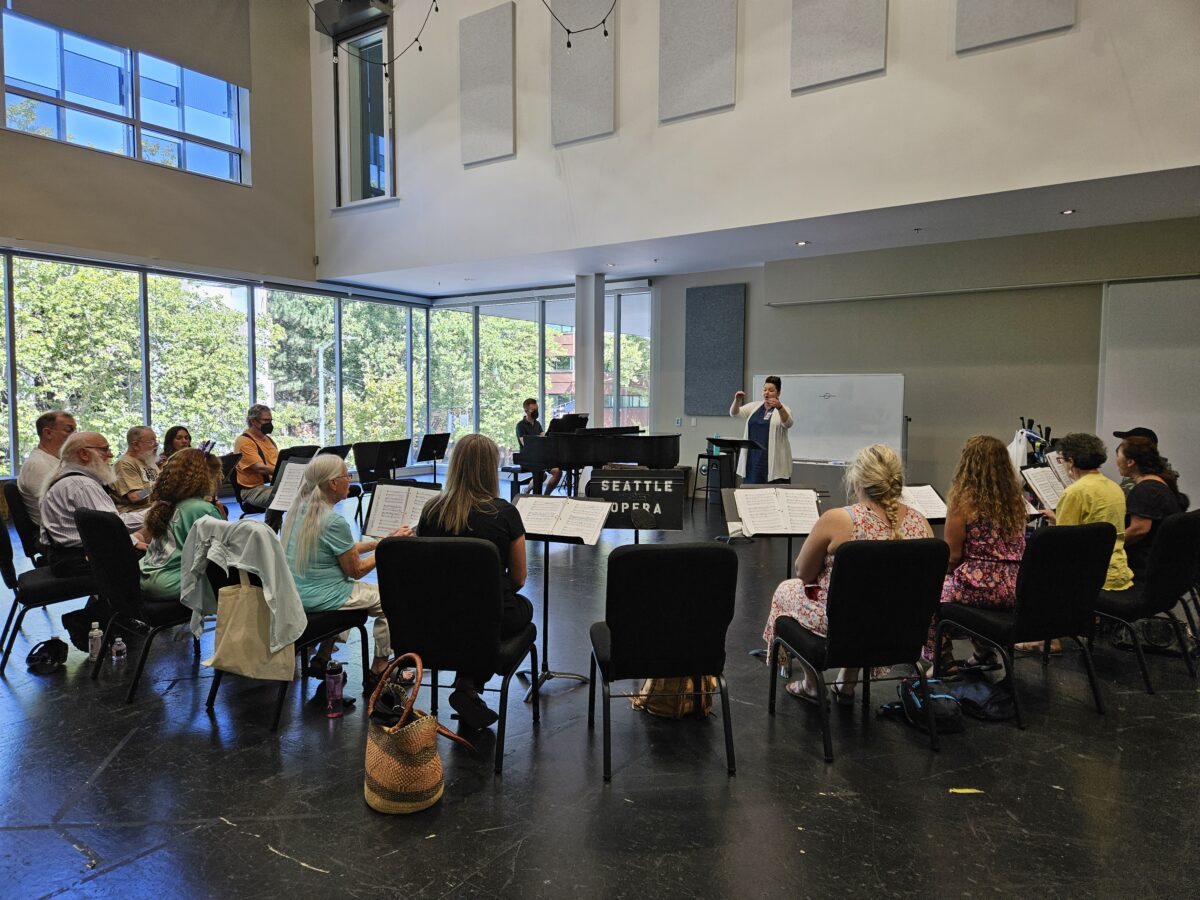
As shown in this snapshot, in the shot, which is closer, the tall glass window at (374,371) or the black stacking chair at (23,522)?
the black stacking chair at (23,522)

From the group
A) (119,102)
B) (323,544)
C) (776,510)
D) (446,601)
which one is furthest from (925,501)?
(119,102)

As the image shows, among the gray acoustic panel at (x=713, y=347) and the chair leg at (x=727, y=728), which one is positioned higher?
the gray acoustic panel at (x=713, y=347)

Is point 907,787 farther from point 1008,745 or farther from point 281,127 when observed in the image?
point 281,127

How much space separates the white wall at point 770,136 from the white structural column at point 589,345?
63.7 inches

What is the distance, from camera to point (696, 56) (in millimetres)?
7215

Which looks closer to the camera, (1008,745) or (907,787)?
(907,787)

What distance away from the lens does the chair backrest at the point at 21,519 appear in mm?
4223

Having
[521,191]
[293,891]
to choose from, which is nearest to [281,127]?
[521,191]

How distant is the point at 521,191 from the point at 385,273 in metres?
2.82

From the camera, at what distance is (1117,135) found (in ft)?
17.5

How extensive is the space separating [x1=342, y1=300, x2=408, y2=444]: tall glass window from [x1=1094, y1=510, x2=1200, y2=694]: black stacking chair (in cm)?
1082

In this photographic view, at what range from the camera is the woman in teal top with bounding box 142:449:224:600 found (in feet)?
11.7

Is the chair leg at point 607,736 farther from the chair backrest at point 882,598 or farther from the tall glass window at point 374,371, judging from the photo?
the tall glass window at point 374,371

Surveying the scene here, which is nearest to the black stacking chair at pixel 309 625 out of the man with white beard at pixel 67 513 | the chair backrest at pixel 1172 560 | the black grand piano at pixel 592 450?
the man with white beard at pixel 67 513
